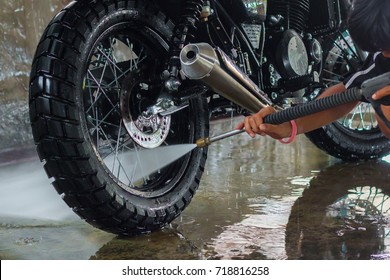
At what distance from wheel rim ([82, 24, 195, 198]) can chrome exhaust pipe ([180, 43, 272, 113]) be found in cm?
22

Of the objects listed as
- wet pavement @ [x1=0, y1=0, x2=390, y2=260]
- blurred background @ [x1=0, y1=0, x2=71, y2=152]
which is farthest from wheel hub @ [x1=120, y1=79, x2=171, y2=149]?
blurred background @ [x1=0, y1=0, x2=71, y2=152]

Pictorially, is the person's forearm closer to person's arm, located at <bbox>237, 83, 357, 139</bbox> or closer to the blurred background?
person's arm, located at <bbox>237, 83, 357, 139</bbox>

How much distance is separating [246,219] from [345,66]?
1296 mm

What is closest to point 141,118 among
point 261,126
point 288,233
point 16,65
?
point 261,126

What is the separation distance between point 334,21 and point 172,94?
3.59 ft

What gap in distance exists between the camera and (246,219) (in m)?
2.16

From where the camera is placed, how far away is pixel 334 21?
106 inches

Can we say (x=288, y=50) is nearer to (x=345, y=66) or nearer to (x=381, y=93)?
(x=345, y=66)

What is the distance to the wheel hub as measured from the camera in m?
1.95

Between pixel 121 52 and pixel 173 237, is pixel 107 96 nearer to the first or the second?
pixel 173 237

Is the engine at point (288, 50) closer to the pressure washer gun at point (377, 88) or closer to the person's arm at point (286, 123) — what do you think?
the person's arm at point (286, 123)

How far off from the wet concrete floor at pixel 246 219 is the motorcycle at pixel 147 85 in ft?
0.43

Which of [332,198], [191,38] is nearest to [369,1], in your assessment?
[191,38]

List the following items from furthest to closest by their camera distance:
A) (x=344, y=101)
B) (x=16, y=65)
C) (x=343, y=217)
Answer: (x=16, y=65)
(x=343, y=217)
(x=344, y=101)
